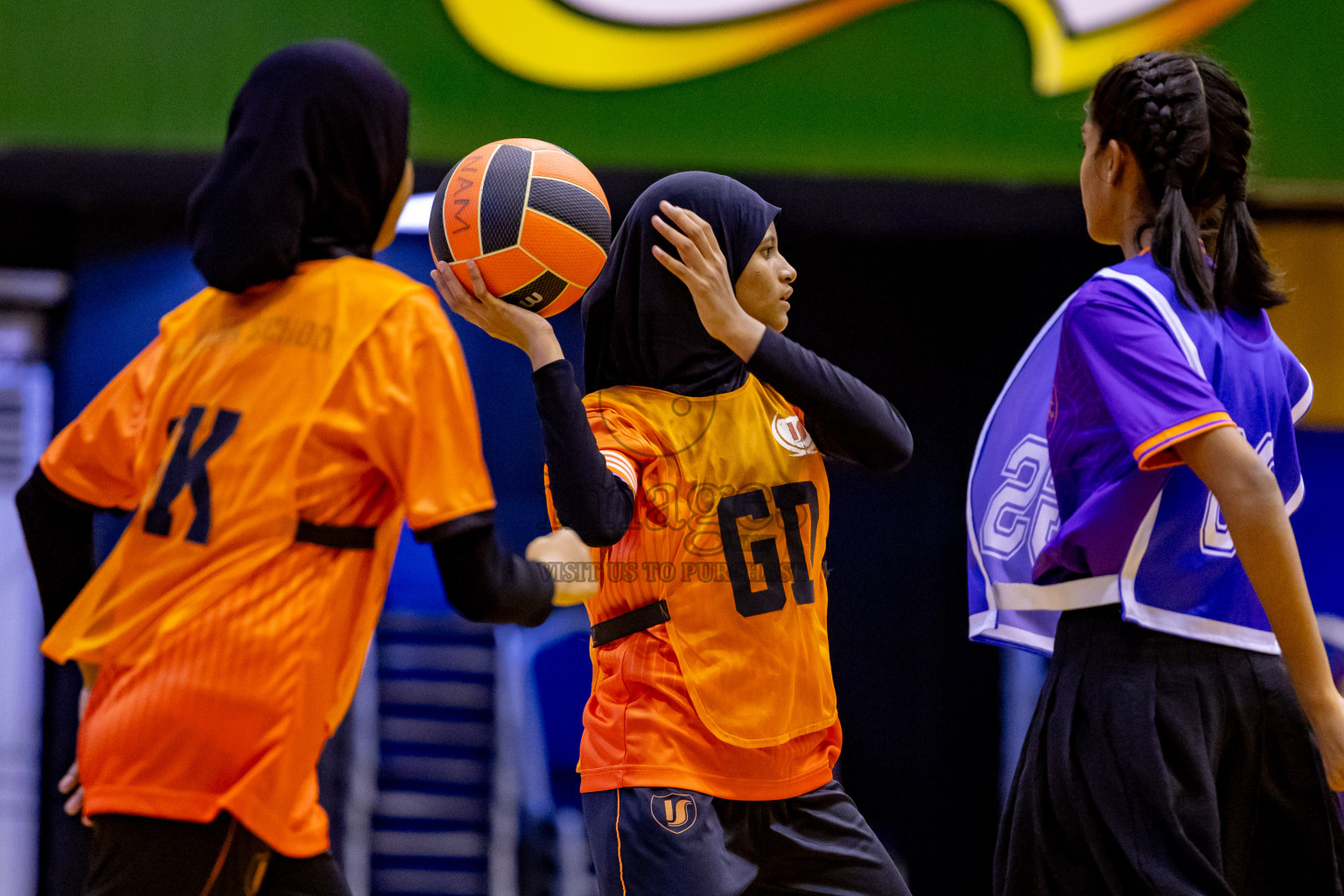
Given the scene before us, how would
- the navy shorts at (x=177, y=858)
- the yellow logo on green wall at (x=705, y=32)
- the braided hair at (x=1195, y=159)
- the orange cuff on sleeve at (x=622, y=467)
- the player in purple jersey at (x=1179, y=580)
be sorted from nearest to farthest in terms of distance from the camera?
the navy shorts at (x=177, y=858), the player in purple jersey at (x=1179, y=580), the braided hair at (x=1195, y=159), the orange cuff on sleeve at (x=622, y=467), the yellow logo on green wall at (x=705, y=32)

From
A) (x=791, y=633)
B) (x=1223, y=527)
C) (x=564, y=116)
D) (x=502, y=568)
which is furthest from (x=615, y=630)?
(x=564, y=116)

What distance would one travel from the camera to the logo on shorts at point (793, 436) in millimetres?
2762

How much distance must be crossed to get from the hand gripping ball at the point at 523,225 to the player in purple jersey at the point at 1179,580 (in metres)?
1.12

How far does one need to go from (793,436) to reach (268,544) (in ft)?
4.27

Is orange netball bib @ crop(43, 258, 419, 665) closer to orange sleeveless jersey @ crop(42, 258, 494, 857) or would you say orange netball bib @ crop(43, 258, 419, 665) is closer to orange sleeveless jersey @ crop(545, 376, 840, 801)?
orange sleeveless jersey @ crop(42, 258, 494, 857)

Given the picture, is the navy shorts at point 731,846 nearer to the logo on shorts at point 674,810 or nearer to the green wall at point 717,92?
the logo on shorts at point 674,810

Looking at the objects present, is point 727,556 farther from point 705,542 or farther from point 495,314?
point 495,314

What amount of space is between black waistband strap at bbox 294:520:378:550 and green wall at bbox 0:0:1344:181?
3.02m

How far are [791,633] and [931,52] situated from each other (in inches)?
125

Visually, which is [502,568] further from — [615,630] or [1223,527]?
[1223,527]

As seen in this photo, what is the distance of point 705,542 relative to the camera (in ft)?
8.50

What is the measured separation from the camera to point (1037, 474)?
9.32ft

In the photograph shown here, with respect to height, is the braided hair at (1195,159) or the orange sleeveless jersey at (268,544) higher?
the braided hair at (1195,159)

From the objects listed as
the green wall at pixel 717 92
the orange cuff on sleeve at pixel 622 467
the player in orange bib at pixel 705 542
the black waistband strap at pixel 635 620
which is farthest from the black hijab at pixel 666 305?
the green wall at pixel 717 92
